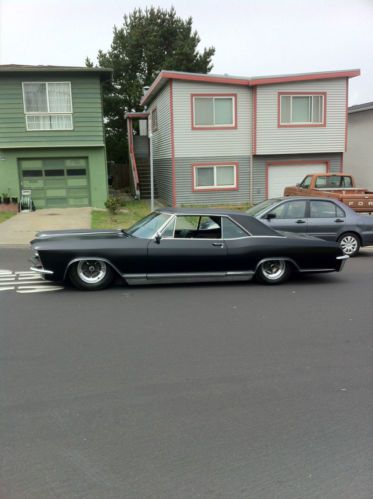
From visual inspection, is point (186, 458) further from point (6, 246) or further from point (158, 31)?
point (158, 31)

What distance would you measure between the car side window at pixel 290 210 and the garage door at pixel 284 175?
9.88 meters

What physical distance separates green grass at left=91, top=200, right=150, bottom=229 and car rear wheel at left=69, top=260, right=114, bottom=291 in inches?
295

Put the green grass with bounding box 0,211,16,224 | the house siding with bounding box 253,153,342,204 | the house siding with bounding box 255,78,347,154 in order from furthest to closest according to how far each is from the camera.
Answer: the house siding with bounding box 253,153,342,204 < the house siding with bounding box 255,78,347,154 < the green grass with bounding box 0,211,16,224

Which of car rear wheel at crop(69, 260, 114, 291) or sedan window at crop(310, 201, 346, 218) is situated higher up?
sedan window at crop(310, 201, 346, 218)

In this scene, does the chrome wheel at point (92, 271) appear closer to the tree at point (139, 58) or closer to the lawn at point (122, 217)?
the lawn at point (122, 217)

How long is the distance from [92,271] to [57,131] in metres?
12.6

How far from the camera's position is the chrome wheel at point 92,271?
7.34 meters

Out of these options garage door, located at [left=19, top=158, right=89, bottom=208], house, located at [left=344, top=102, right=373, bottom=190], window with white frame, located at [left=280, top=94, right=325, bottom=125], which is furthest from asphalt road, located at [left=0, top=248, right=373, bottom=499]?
house, located at [left=344, top=102, right=373, bottom=190]

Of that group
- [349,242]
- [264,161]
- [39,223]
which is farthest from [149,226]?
[264,161]

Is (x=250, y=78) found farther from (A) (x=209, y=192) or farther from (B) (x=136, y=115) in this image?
(B) (x=136, y=115)

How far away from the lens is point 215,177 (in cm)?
2008

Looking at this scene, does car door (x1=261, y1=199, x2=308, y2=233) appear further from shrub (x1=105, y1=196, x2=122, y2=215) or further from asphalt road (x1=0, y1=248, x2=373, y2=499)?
shrub (x1=105, y1=196, x2=122, y2=215)

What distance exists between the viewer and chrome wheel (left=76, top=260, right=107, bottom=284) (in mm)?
7344

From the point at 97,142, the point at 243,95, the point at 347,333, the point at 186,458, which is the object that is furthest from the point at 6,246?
the point at 243,95
